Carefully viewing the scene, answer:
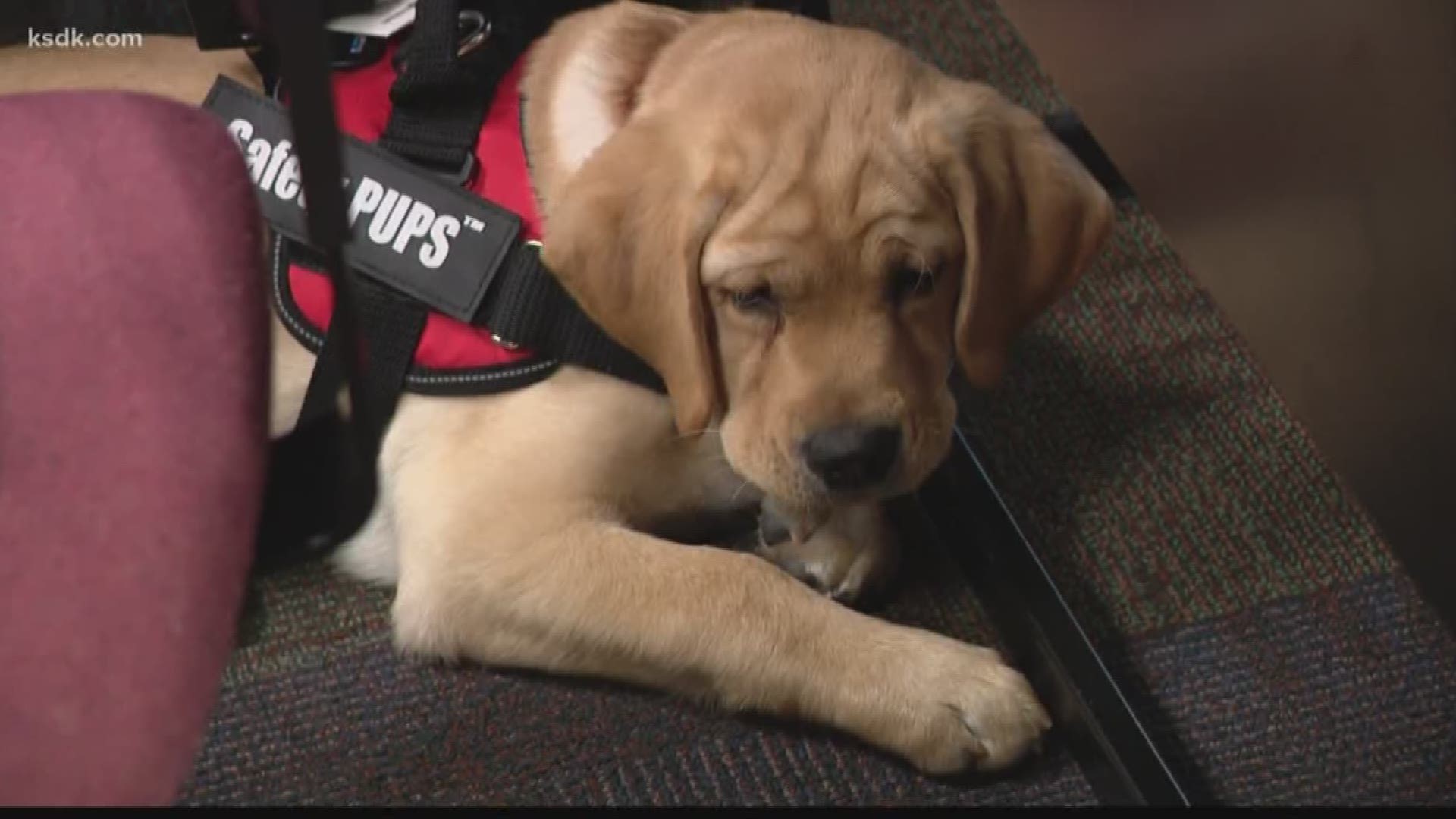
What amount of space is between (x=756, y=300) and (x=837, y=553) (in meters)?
0.41

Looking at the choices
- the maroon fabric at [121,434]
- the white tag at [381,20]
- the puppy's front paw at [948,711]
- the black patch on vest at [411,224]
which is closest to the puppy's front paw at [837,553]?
the puppy's front paw at [948,711]

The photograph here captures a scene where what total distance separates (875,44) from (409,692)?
84cm

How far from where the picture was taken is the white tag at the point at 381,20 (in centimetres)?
158

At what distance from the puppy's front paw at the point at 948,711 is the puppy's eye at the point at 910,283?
1.21 ft

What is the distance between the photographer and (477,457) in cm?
150

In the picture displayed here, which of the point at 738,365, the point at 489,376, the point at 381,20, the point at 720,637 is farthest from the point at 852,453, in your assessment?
the point at 381,20

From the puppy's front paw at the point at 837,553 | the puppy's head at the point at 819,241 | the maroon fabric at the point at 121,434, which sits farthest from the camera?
the puppy's front paw at the point at 837,553

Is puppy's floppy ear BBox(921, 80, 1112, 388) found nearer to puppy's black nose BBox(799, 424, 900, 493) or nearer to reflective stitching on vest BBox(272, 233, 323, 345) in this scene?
puppy's black nose BBox(799, 424, 900, 493)

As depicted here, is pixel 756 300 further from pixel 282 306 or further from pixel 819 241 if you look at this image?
pixel 282 306

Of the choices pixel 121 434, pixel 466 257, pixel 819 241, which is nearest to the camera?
pixel 121 434

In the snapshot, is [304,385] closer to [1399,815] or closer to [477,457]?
[477,457]

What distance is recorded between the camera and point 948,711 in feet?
4.94

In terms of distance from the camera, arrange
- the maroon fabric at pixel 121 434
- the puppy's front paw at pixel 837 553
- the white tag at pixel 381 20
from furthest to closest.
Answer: the puppy's front paw at pixel 837 553
the white tag at pixel 381 20
the maroon fabric at pixel 121 434

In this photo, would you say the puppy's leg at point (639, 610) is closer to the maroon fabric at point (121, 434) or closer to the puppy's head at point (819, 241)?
the puppy's head at point (819, 241)
